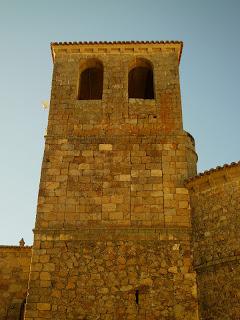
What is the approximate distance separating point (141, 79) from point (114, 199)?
489cm

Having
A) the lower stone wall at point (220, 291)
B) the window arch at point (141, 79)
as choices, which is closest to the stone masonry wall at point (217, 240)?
the lower stone wall at point (220, 291)

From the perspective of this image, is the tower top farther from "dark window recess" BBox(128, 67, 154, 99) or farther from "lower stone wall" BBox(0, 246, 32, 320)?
"lower stone wall" BBox(0, 246, 32, 320)

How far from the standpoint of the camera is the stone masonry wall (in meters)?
8.44

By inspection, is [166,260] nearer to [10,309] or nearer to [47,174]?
[47,174]

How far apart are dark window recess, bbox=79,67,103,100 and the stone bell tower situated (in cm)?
65

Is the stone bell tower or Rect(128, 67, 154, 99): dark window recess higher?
Rect(128, 67, 154, 99): dark window recess

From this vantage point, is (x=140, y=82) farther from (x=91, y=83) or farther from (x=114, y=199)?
(x=114, y=199)

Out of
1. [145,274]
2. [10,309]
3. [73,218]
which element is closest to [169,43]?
[73,218]

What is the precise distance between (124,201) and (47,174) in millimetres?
1942

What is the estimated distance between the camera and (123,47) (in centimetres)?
1212

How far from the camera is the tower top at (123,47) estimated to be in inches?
477

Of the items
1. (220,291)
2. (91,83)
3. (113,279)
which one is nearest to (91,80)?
(91,83)

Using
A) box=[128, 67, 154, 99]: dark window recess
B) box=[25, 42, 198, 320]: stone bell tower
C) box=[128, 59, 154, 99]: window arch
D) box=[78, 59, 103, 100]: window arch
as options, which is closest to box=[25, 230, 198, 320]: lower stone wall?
box=[25, 42, 198, 320]: stone bell tower

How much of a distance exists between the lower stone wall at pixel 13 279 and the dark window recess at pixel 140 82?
6.03m
